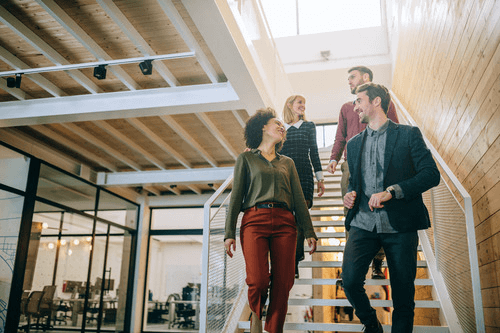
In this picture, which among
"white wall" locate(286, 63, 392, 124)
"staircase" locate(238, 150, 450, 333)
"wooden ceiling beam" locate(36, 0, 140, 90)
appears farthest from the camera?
"white wall" locate(286, 63, 392, 124)

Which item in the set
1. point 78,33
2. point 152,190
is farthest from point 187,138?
point 152,190

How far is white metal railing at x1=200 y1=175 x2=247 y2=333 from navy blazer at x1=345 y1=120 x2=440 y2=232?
119 cm

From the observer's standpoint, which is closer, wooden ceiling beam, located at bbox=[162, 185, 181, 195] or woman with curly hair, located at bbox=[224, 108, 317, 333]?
woman with curly hair, located at bbox=[224, 108, 317, 333]

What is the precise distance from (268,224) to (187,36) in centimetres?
255

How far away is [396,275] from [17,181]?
21.2 ft

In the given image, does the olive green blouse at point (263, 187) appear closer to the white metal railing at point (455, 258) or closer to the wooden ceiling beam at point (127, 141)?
the white metal railing at point (455, 258)

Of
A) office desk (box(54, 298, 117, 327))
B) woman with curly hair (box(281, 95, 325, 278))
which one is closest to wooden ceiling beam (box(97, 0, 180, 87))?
woman with curly hair (box(281, 95, 325, 278))

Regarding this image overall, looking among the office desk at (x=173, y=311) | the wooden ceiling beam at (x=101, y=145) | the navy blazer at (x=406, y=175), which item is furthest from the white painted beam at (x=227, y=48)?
the office desk at (x=173, y=311)

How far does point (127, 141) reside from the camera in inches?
291

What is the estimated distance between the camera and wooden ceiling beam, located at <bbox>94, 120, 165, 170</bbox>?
21.9ft

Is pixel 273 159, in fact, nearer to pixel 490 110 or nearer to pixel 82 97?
pixel 490 110

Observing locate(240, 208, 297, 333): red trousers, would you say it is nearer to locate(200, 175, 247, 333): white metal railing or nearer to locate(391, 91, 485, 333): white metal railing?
locate(200, 175, 247, 333): white metal railing

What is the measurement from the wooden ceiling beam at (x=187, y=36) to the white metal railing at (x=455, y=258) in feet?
8.33

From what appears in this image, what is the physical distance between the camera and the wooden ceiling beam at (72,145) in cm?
696
